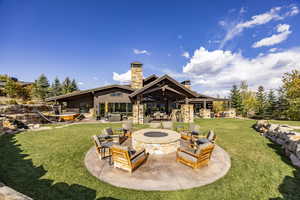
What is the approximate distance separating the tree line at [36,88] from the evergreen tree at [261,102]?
52.6 meters

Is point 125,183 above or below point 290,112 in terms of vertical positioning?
below

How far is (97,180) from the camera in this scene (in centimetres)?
369

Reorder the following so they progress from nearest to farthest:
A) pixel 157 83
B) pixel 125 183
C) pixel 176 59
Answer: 1. pixel 125 183
2. pixel 157 83
3. pixel 176 59

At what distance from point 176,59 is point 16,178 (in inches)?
976

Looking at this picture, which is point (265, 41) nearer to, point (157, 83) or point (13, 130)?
point (157, 83)

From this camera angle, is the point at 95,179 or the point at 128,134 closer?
the point at 95,179

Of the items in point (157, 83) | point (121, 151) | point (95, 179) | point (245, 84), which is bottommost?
point (95, 179)

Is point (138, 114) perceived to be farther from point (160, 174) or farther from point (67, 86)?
point (67, 86)

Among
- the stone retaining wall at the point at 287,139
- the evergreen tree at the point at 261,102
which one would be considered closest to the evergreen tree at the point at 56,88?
the stone retaining wall at the point at 287,139

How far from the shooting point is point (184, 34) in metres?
18.5

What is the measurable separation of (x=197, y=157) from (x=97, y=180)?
3352mm

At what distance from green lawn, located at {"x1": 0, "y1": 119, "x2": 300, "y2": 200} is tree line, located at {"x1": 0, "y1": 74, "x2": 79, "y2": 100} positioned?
29.9 m

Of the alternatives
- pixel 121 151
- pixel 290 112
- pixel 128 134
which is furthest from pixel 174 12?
pixel 290 112

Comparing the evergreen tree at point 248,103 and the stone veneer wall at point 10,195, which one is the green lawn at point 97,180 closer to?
the stone veneer wall at point 10,195
